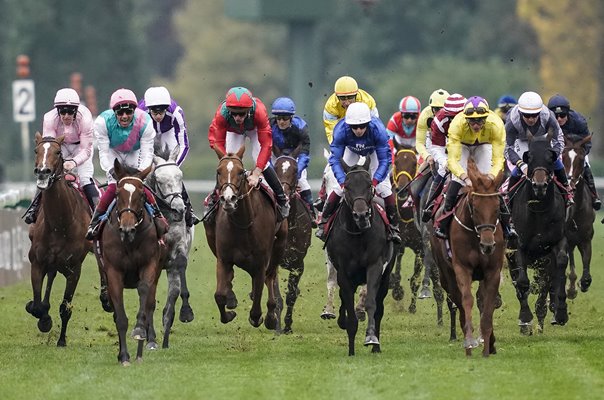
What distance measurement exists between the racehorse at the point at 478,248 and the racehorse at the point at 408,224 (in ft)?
14.4

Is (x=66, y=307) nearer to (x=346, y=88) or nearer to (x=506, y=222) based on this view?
(x=346, y=88)

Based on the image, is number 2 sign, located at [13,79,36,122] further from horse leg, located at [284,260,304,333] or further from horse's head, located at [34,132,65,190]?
horse's head, located at [34,132,65,190]

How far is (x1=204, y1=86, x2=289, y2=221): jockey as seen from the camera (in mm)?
16828

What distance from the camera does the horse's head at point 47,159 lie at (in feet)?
53.7

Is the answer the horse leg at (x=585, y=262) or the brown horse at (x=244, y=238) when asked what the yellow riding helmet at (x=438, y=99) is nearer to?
the horse leg at (x=585, y=262)

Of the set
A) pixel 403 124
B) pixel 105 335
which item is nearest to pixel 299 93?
pixel 403 124

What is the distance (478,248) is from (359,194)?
3.69ft

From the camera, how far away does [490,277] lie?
15461mm

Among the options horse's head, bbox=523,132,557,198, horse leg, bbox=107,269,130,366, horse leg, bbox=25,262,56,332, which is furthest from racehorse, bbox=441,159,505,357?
horse leg, bbox=25,262,56,332

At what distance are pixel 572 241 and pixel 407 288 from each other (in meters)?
3.94

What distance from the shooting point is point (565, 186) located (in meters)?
17.8

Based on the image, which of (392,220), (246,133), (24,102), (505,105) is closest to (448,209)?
(392,220)

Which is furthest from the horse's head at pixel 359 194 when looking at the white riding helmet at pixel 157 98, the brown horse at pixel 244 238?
the white riding helmet at pixel 157 98

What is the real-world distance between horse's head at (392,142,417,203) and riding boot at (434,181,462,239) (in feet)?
16.8
